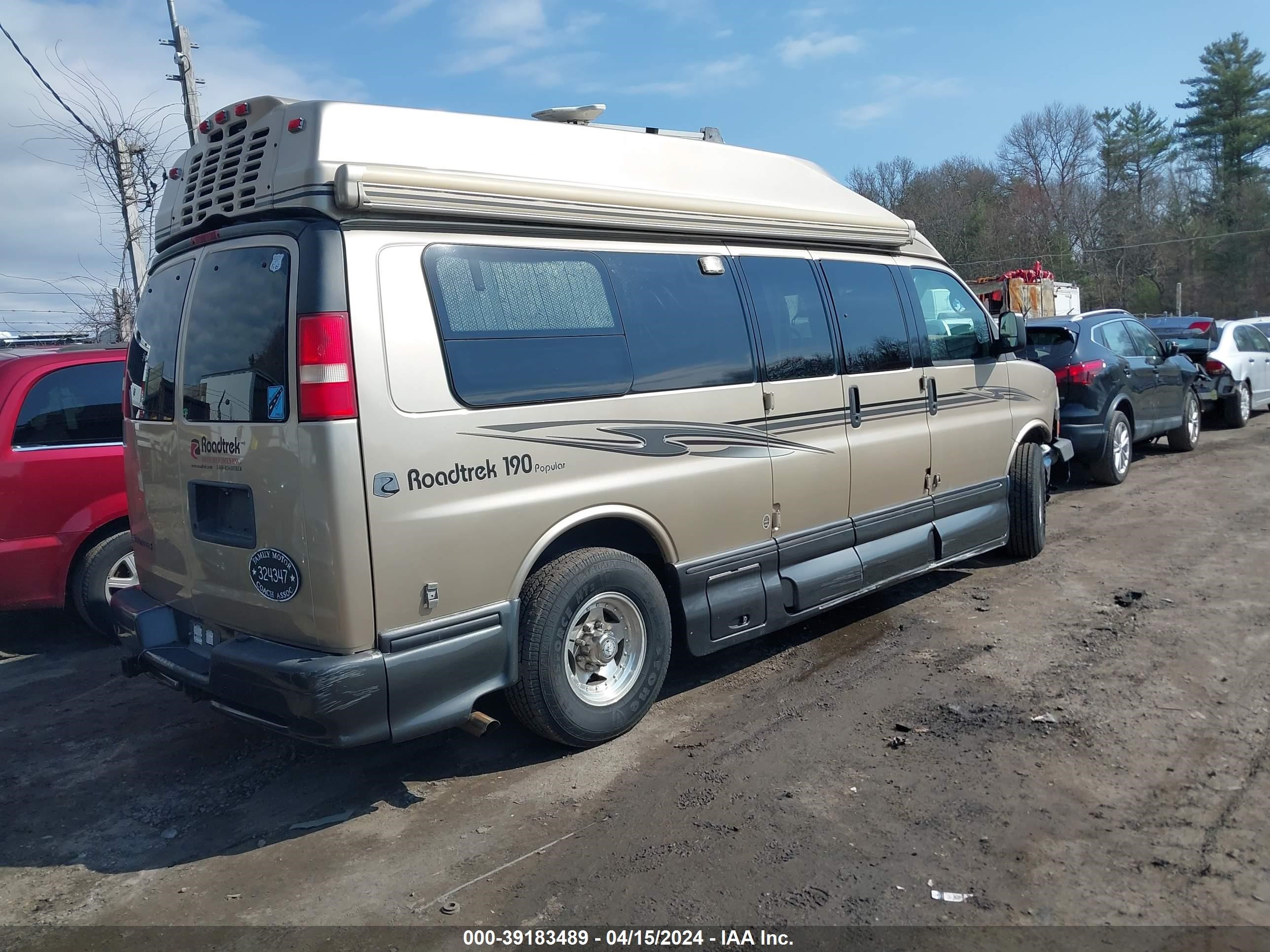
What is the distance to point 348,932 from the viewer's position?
10.3 feet

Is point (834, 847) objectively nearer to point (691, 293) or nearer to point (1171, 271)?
point (691, 293)

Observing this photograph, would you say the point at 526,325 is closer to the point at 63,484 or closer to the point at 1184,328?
the point at 63,484

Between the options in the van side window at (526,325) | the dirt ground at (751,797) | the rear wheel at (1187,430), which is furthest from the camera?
the rear wheel at (1187,430)

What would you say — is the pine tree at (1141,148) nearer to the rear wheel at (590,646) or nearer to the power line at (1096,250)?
the power line at (1096,250)

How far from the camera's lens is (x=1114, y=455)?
1052 centimetres

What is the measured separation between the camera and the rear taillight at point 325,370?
3533 mm

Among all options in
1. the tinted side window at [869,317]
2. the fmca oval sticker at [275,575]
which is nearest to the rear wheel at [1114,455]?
the tinted side window at [869,317]

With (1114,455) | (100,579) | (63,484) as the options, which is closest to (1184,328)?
(1114,455)

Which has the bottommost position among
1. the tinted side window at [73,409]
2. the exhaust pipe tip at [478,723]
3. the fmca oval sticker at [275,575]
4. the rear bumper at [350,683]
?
the exhaust pipe tip at [478,723]

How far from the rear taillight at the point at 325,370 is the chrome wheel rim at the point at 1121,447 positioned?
936cm

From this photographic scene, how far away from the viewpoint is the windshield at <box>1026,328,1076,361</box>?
10.3 meters

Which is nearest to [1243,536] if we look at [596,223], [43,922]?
[596,223]

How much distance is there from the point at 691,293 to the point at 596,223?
71 centimetres

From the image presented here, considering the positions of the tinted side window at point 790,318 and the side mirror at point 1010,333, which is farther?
the side mirror at point 1010,333
